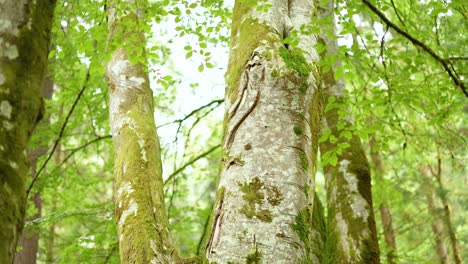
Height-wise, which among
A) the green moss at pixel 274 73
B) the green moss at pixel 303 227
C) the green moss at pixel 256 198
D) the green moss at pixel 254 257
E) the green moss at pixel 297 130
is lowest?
the green moss at pixel 254 257

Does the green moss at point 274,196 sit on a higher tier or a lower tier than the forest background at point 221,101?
lower

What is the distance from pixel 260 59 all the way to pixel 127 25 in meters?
1.82

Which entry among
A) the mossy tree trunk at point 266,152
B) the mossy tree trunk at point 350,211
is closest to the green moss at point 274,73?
the mossy tree trunk at point 266,152

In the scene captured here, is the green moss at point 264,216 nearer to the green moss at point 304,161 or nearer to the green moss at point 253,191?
the green moss at point 253,191

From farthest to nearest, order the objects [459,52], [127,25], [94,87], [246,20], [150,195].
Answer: [94,87] < [459,52] < [127,25] < [150,195] < [246,20]

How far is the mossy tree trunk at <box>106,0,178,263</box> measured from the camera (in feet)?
8.52

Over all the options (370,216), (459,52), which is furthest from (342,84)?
(370,216)

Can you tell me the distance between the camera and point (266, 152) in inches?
75.2

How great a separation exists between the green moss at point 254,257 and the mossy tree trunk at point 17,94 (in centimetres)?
84

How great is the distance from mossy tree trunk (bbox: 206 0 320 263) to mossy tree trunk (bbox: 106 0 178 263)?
863mm

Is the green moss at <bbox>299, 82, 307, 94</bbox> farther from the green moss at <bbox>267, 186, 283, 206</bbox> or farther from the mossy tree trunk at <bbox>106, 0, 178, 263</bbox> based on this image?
the mossy tree trunk at <bbox>106, 0, 178, 263</bbox>

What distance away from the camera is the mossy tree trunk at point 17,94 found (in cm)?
120

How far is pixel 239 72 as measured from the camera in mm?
2242

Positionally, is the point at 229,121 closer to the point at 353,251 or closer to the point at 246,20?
the point at 246,20
